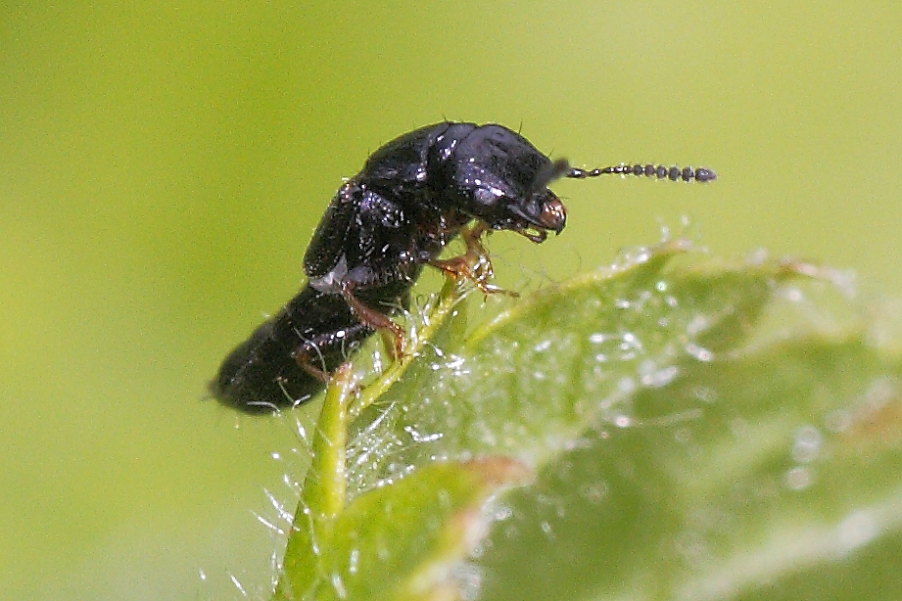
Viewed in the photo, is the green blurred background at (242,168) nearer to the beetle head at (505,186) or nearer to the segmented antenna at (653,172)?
the segmented antenna at (653,172)

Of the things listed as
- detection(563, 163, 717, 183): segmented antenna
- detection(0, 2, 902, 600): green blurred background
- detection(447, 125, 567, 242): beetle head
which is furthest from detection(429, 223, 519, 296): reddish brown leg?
detection(0, 2, 902, 600): green blurred background

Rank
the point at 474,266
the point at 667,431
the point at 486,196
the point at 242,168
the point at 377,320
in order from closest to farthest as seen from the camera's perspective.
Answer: the point at 667,431, the point at 474,266, the point at 377,320, the point at 486,196, the point at 242,168

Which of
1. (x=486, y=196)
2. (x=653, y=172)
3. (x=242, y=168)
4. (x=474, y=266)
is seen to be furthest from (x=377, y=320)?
(x=242, y=168)

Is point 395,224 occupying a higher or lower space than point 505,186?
lower

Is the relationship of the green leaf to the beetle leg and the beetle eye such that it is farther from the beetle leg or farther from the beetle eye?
the beetle eye

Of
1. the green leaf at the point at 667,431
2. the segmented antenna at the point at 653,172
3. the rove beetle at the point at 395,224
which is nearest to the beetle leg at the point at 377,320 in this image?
the rove beetle at the point at 395,224

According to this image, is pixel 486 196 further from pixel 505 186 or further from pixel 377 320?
pixel 377 320

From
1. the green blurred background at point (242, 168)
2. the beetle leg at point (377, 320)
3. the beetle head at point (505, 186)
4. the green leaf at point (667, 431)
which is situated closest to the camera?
the green leaf at point (667, 431)
